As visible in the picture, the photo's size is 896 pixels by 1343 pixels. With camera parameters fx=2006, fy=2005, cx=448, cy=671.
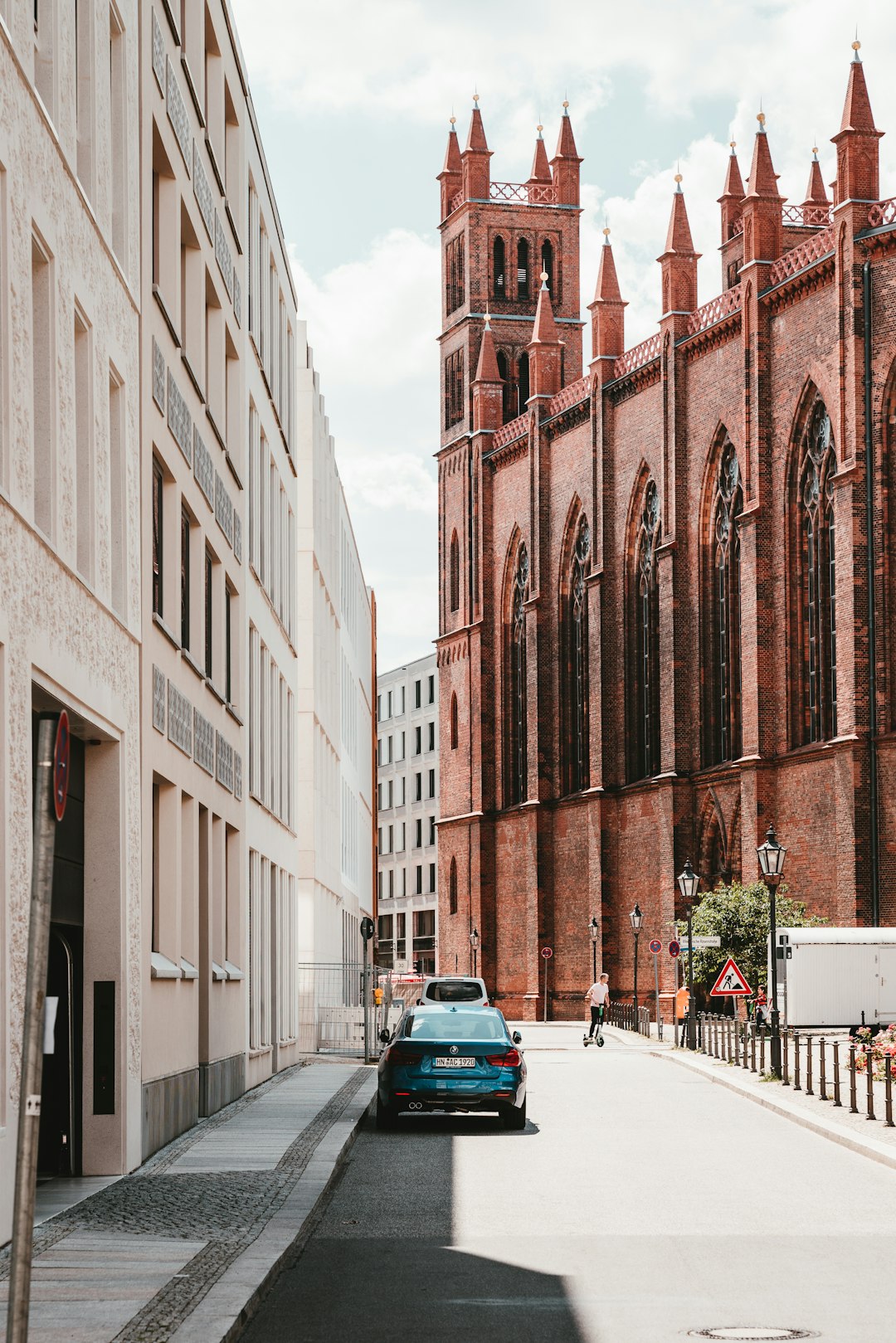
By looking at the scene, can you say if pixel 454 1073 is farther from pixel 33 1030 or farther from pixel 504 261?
pixel 504 261

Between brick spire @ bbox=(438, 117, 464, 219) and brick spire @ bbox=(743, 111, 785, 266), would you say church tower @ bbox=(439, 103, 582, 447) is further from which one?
brick spire @ bbox=(743, 111, 785, 266)

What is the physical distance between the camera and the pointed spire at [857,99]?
158 ft

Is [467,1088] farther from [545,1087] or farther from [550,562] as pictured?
[550,562]

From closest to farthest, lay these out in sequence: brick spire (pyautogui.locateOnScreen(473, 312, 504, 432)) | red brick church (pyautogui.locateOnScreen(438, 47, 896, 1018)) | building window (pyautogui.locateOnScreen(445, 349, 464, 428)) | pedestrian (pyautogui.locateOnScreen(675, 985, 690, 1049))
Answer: pedestrian (pyautogui.locateOnScreen(675, 985, 690, 1049)) < red brick church (pyautogui.locateOnScreen(438, 47, 896, 1018)) < brick spire (pyautogui.locateOnScreen(473, 312, 504, 432)) < building window (pyautogui.locateOnScreen(445, 349, 464, 428))

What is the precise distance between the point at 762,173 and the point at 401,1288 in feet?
157

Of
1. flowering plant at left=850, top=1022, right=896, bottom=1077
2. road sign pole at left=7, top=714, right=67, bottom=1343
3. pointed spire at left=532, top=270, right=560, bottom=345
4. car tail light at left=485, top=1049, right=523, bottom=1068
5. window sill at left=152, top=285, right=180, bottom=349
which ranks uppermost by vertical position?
pointed spire at left=532, top=270, right=560, bottom=345

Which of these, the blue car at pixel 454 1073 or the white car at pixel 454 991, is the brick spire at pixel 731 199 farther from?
the blue car at pixel 454 1073

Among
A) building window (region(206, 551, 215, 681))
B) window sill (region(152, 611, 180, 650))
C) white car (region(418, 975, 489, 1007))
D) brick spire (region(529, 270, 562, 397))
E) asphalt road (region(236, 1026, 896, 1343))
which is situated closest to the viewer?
asphalt road (region(236, 1026, 896, 1343))

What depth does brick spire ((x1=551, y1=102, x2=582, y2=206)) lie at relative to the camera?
79.1m

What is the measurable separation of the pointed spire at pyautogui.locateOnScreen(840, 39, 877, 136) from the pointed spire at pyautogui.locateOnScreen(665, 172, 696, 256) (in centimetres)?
1001

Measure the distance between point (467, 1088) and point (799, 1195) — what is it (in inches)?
282

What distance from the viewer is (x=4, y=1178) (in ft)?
36.8

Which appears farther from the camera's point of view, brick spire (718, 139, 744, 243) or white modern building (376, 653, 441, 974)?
white modern building (376, 653, 441, 974)

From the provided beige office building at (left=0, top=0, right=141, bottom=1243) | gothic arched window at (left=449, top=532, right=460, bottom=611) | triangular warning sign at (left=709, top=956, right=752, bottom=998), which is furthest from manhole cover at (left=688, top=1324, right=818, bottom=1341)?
gothic arched window at (left=449, top=532, right=460, bottom=611)
